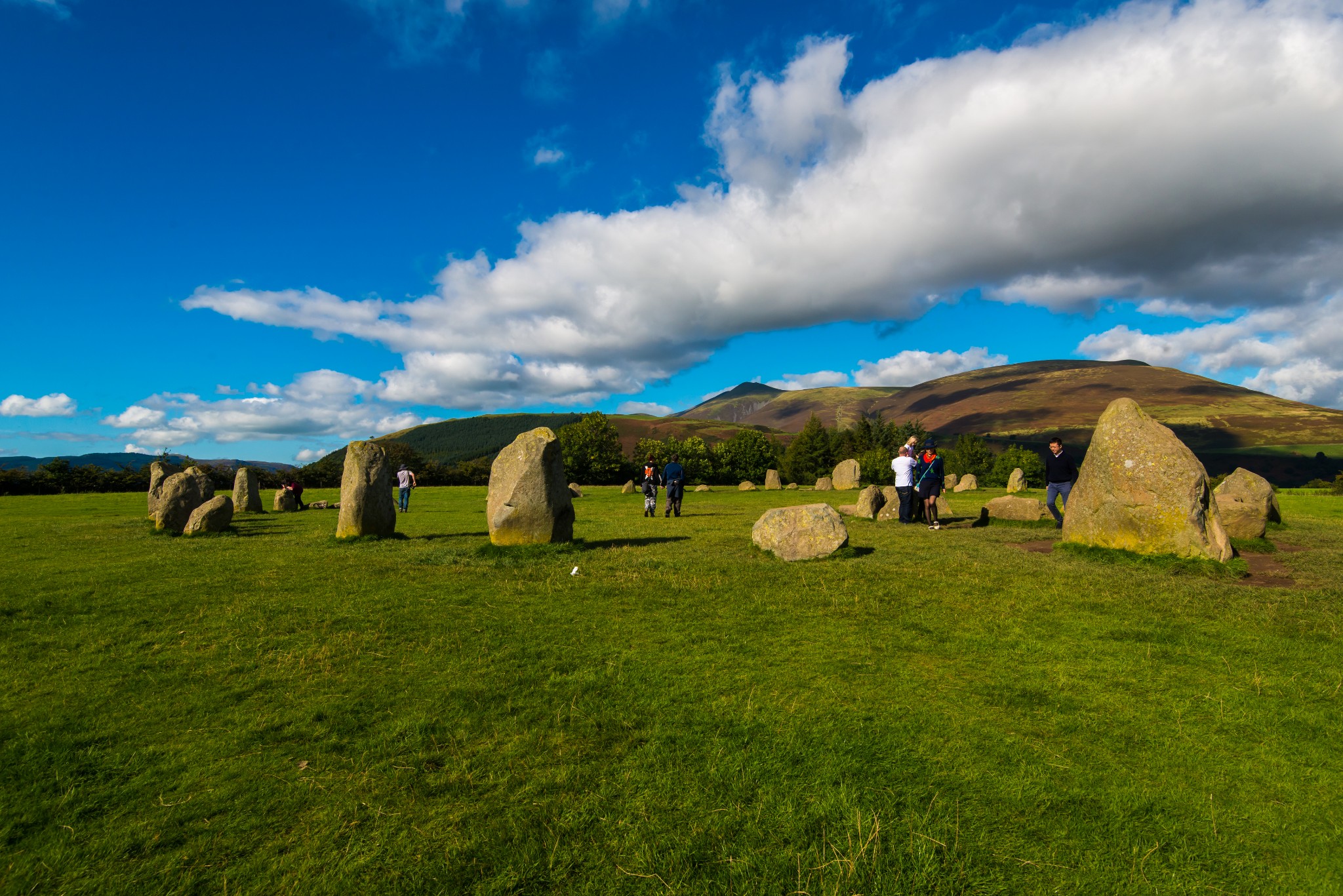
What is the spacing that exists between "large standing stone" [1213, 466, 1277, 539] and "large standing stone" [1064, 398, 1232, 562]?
3.34 metres

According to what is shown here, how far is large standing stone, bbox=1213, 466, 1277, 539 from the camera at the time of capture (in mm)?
14281

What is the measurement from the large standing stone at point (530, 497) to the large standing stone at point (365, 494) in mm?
4206

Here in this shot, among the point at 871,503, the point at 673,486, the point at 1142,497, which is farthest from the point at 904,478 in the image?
the point at 673,486

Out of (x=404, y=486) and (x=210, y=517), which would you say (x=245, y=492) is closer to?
(x=404, y=486)

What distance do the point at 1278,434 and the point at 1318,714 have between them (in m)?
245

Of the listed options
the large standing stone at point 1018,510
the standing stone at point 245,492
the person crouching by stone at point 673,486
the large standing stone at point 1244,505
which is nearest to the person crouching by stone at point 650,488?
the person crouching by stone at point 673,486

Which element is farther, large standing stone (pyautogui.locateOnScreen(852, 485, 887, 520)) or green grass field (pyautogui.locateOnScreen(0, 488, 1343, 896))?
large standing stone (pyautogui.locateOnScreen(852, 485, 887, 520))

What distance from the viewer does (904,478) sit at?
18.5 metres

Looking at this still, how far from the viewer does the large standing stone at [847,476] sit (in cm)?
4388

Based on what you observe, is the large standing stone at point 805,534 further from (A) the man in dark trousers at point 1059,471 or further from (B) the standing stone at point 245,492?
(B) the standing stone at point 245,492

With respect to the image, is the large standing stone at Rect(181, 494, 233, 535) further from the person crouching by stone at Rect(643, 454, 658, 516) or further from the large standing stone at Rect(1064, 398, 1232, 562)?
the large standing stone at Rect(1064, 398, 1232, 562)

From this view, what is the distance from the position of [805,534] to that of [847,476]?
3336 cm

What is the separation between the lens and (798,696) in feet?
18.5

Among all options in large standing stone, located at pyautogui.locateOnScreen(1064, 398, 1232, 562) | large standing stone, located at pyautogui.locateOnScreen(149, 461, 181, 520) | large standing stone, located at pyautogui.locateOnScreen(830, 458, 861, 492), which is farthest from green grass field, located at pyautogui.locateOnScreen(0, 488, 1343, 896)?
large standing stone, located at pyautogui.locateOnScreen(830, 458, 861, 492)
